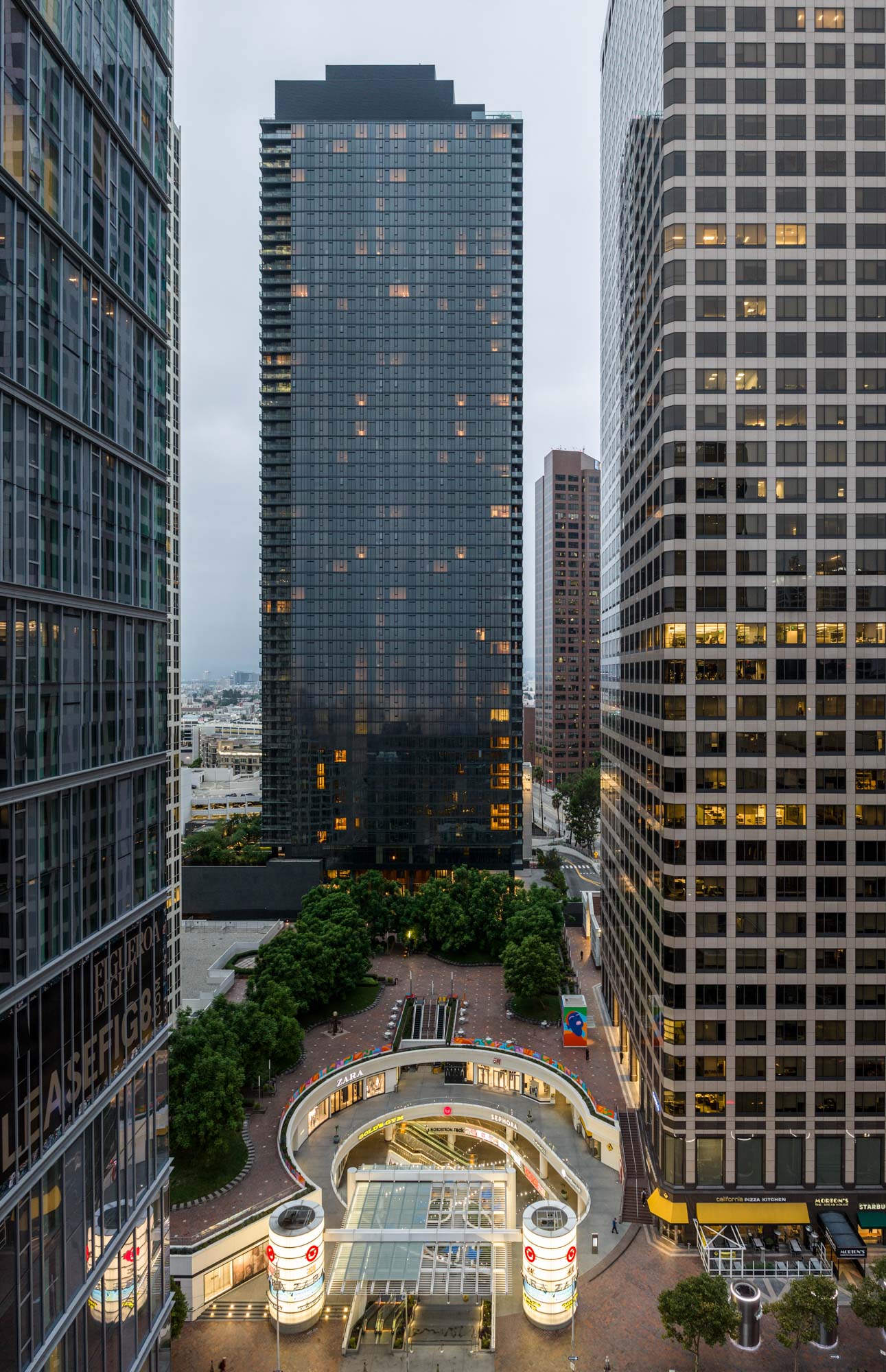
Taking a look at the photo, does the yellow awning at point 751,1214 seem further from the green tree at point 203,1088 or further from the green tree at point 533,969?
the green tree at point 203,1088

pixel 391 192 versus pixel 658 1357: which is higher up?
pixel 391 192

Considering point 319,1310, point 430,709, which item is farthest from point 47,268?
point 430,709

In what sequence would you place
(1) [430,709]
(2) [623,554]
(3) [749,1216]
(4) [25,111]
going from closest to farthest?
(4) [25,111], (3) [749,1216], (2) [623,554], (1) [430,709]

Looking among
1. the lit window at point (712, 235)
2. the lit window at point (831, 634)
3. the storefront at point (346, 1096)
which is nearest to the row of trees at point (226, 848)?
the storefront at point (346, 1096)

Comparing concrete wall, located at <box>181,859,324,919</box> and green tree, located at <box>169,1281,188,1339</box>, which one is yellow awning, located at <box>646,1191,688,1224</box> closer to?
green tree, located at <box>169,1281,188,1339</box>

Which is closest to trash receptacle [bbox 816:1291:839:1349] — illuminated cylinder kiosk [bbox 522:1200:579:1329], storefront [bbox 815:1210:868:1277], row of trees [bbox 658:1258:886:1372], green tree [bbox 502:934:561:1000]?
row of trees [bbox 658:1258:886:1372]

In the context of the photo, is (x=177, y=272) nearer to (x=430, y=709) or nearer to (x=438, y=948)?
(x=430, y=709)
